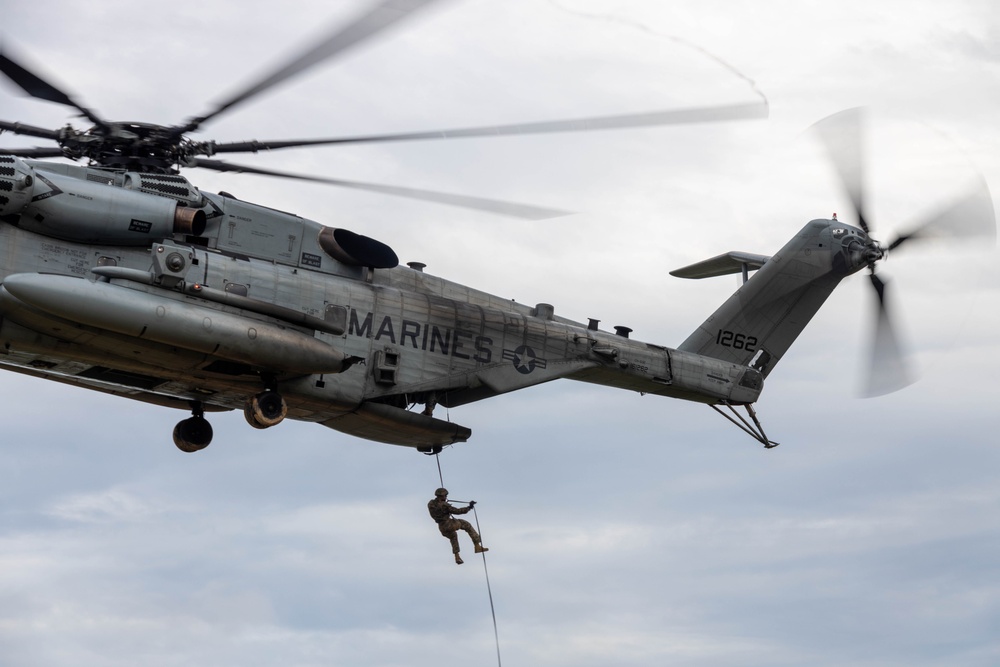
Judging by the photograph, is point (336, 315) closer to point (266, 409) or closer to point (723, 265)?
point (266, 409)

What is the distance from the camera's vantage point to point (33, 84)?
16.8 meters

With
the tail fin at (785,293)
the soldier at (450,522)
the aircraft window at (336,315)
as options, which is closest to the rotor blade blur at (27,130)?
the aircraft window at (336,315)

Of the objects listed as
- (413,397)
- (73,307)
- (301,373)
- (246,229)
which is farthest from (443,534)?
(73,307)

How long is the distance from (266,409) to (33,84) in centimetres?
518

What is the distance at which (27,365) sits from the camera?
18.5 meters

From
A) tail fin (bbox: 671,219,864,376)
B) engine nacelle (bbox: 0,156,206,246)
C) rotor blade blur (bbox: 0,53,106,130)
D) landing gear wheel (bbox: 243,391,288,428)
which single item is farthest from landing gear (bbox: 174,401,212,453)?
tail fin (bbox: 671,219,864,376)

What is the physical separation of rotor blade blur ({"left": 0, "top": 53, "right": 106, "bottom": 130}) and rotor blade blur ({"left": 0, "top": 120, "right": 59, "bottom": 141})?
2.97 feet

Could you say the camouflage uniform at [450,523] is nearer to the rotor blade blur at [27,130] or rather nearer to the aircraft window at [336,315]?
the aircraft window at [336,315]

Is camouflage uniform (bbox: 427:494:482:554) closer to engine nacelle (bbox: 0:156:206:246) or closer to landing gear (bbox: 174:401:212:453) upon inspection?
landing gear (bbox: 174:401:212:453)

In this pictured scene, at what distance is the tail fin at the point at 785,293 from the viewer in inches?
933

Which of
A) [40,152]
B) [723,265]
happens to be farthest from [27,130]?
[723,265]

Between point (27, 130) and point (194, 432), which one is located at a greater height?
point (27, 130)

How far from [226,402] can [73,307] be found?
12.6ft

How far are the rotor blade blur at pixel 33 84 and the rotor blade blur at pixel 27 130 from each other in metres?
0.91
